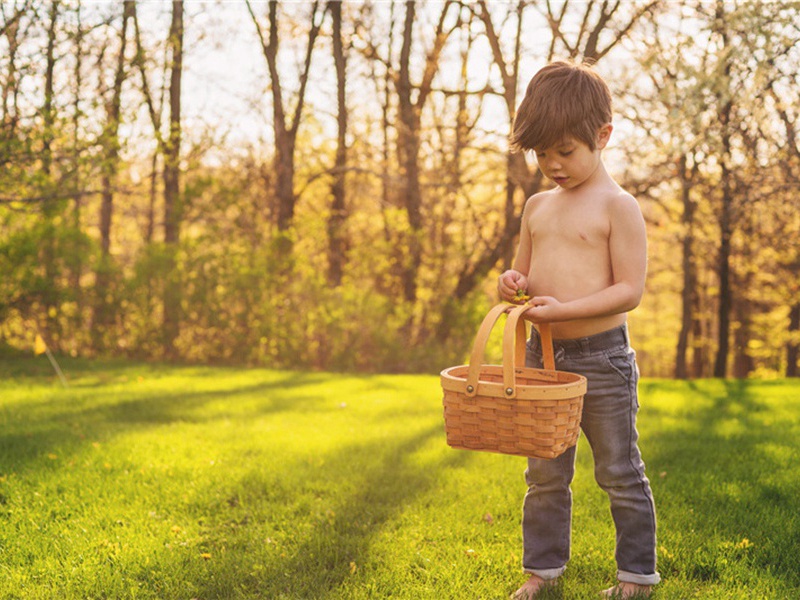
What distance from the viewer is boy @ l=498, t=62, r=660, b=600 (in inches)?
93.1

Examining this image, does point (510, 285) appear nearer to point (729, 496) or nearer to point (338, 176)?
point (729, 496)

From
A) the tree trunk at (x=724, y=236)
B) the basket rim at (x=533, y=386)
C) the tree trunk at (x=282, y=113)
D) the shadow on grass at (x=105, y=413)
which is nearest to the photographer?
the basket rim at (x=533, y=386)

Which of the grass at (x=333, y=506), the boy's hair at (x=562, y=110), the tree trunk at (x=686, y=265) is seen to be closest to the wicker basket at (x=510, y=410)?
the boy's hair at (x=562, y=110)

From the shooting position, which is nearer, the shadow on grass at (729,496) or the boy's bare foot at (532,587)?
the boy's bare foot at (532,587)

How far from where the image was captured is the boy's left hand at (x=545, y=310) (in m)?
2.36

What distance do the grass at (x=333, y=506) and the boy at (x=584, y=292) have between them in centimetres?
23

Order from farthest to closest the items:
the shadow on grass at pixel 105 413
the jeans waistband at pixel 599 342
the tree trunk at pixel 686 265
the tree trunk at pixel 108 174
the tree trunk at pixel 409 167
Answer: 1. the tree trunk at pixel 686 265
2. the tree trunk at pixel 409 167
3. the tree trunk at pixel 108 174
4. the shadow on grass at pixel 105 413
5. the jeans waistband at pixel 599 342

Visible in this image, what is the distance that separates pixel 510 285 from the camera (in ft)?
8.31

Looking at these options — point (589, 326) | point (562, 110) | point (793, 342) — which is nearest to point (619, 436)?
point (589, 326)

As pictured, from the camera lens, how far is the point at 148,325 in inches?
411

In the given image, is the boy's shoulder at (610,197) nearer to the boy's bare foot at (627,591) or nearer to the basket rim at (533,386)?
the basket rim at (533,386)

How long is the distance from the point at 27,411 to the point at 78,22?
11.9 ft

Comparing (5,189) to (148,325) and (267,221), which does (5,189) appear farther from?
(267,221)

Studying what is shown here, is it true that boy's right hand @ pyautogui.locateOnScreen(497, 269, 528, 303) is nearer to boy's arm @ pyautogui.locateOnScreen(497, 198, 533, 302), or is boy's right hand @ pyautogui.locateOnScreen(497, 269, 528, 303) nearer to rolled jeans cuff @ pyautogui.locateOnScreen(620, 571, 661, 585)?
boy's arm @ pyautogui.locateOnScreen(497, 198, 533, 302)
